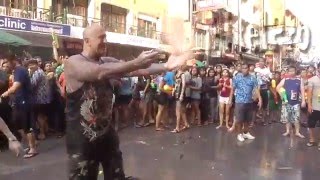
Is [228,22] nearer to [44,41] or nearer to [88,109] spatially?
[44,41]

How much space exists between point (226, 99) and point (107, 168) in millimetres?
8271

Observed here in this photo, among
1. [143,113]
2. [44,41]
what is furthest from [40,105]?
[44,41]

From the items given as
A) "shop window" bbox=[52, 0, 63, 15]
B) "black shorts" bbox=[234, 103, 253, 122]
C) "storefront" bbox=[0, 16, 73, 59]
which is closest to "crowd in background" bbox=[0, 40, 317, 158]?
"black shorts" bbox=[234, 103, 253, 122]

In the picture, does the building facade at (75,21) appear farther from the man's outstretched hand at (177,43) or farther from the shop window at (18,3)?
the man's outstretched hand at (177,43)

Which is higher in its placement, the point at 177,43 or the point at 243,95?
the point at 177,43

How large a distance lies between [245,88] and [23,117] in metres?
4.48

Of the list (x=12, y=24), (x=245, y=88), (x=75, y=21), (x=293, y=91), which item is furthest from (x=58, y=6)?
(x=293, y=91)

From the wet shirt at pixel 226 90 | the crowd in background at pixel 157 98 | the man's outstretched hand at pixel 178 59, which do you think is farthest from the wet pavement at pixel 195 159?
the man's outstretched hand at pixel 178 59

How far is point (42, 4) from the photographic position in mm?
21703

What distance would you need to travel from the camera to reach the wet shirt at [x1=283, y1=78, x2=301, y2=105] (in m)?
9.73

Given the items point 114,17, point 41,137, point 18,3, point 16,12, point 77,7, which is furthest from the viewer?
point 114,17

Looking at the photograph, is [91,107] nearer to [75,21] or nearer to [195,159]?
[195,159]

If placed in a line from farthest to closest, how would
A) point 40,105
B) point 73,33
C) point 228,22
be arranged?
point 228,22, point 73,33, point 40,105

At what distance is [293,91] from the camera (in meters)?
9.73
